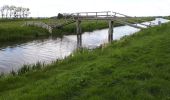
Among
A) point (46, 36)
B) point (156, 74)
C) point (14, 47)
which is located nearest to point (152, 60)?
point (156, 74)

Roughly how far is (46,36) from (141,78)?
4657cm

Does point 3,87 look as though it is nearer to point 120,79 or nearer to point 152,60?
point 120,79

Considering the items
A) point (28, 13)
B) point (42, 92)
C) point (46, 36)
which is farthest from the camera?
point (28, 13)

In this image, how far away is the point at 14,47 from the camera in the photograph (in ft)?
143

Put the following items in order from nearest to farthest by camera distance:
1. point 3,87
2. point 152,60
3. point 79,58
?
point 3,87, point 152,60, point 79,58

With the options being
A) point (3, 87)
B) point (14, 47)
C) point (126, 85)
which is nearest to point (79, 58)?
point (3, 87)

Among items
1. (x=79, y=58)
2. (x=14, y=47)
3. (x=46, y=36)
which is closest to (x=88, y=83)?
(x=79, y=58)

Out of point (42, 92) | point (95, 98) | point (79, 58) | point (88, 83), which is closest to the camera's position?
point (95, 98)

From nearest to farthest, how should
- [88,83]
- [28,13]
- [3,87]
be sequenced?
1. [88,83]
2. [3,87]
3. [28,13]

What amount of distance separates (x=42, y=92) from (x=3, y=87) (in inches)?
155

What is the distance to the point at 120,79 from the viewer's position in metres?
14.7

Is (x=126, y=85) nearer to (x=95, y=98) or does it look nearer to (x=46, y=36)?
(x=95, y=98)

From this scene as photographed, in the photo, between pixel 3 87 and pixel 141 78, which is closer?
pixel 141 78

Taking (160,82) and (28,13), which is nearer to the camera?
(160,82)
